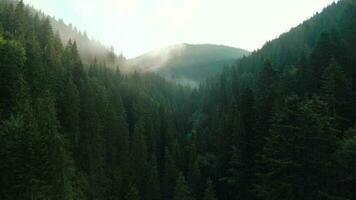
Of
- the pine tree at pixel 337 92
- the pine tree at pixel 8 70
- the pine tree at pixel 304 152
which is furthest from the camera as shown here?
the pine tree at pixel 8 70

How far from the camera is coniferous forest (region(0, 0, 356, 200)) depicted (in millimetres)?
36312

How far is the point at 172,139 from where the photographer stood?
120 metres

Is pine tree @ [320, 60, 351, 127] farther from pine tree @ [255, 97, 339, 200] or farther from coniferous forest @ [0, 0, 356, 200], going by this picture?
pine tree @ [255, 97, 339, 200]

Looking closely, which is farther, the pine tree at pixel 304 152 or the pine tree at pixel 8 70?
the pine tree at pixel 8 70

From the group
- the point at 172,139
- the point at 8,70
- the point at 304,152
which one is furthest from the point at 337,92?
the point at 172,139

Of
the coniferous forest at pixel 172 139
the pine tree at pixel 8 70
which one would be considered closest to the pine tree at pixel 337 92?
the coniferous forest at pixel 172 139

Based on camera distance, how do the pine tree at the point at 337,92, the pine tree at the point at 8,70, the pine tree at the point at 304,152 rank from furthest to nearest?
the pine tree at the point at 8,70 → the pine tree at the point at 337,92 → the pine tree at the point at 304,152

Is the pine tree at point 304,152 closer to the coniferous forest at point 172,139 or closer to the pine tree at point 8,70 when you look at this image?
the coniferous forest at point 172,139

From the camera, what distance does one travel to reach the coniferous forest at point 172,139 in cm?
3631

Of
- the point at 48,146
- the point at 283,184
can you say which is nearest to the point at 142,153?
the point at 48,146

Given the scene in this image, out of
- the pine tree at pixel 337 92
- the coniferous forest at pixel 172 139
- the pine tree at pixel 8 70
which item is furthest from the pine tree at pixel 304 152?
the pine tree at pixel 8 70

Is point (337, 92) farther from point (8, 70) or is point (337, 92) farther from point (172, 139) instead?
point (172, 139)

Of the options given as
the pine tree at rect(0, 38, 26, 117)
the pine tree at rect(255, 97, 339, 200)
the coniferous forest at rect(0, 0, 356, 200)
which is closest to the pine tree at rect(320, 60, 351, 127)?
the coniferous forest at rect(0, 0, 356, 200)

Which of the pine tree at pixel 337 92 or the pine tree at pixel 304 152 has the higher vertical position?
the pine tree at pixel 337 92
